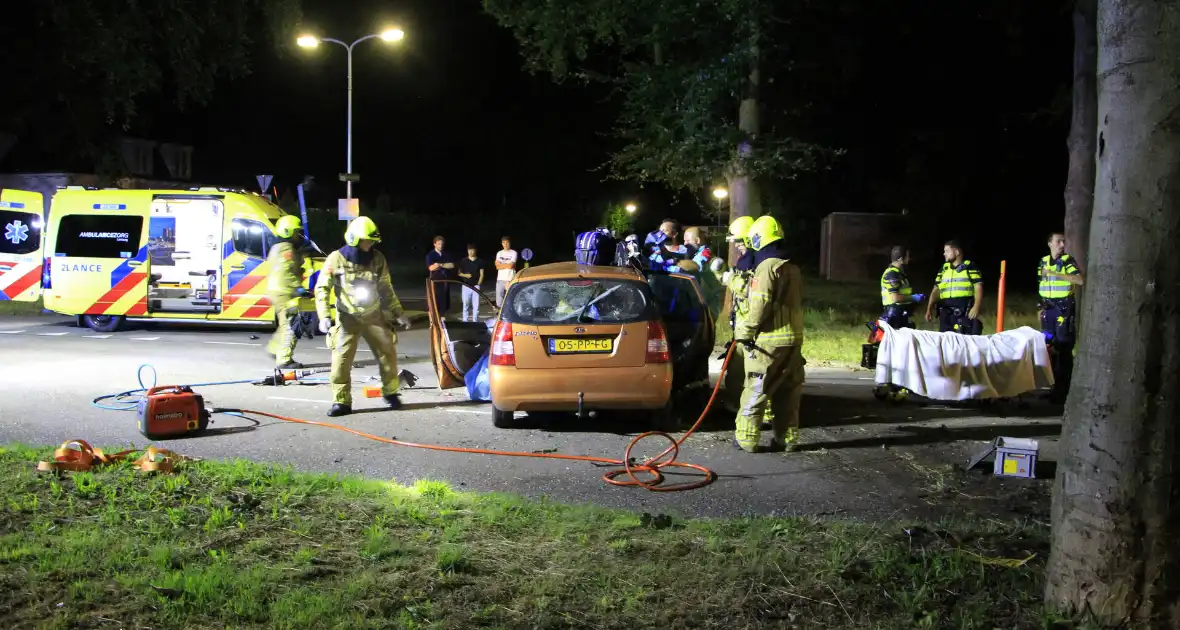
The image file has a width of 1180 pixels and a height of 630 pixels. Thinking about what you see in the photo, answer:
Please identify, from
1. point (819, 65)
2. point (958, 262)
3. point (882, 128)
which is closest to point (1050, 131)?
point (882, 128)

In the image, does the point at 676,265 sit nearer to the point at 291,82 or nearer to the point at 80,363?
the point at 80,363

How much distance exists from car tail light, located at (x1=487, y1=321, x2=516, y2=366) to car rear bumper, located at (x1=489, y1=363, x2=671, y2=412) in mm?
55

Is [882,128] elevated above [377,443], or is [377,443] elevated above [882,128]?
[882,128]

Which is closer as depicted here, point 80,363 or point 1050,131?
point 80,363

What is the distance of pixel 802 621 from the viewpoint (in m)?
4.07

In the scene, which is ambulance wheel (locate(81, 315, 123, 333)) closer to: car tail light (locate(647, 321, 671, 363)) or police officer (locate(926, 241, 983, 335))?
car tail light (locate(647, 321, 671, 363))

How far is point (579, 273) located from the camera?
8414 millimetres

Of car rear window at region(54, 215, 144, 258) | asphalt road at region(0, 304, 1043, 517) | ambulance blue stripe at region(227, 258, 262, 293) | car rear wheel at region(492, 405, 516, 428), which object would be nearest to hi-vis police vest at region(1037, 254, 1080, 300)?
asphalt road at region(0, 304, 1043, 517)

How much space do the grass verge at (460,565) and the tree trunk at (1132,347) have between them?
383mm

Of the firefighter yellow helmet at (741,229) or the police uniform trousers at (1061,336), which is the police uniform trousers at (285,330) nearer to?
the firefighter yellow helmet at (741,229)

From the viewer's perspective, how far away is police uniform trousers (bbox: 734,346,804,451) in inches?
298

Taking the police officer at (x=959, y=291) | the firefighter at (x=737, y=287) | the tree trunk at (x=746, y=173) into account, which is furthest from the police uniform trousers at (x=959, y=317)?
the tree trunk at (x=746, y=173)

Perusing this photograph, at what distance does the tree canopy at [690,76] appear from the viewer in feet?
65.3

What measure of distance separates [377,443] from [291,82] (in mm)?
44388
